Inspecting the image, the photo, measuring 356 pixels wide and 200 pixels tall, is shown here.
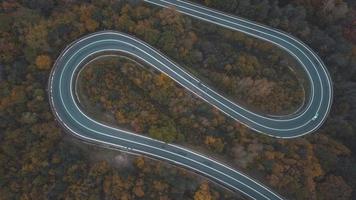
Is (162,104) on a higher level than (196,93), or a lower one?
lower

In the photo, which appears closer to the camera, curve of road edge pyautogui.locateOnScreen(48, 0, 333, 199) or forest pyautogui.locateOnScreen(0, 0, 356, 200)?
forest pyautogui.locateOnScreen(0, 0, 356, 200)

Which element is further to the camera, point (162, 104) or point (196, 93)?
point (196, 93)

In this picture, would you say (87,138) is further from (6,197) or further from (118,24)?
(118,24)

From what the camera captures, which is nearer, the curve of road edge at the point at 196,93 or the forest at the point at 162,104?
the forest at the point at 162,104
